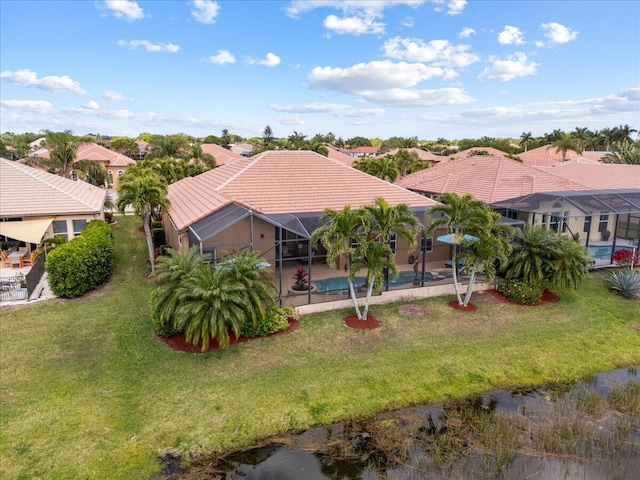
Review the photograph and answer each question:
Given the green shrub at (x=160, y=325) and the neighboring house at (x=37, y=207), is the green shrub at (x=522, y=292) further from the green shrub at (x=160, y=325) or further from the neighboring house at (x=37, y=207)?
the neighboring house at (x=37, y=207)

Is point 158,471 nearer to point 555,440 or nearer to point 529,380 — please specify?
point 555,440

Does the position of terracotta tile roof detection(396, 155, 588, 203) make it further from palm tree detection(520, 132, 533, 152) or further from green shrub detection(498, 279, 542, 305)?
palm tree detection(520, 132, 533, 152)

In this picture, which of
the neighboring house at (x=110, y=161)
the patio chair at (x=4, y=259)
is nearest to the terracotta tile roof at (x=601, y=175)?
the patio chair at (x=4, y=259)

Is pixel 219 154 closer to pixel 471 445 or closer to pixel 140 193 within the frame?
pixel 140 193

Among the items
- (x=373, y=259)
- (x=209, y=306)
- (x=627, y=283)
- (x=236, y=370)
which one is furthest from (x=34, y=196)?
(x=627, y=283)

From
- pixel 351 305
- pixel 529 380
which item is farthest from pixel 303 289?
pixel 529 380

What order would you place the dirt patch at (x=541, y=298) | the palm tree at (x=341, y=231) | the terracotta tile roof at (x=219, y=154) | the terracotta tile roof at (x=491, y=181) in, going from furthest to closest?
1. the terracotta tile roof at (x=219, y=154)
2. the terracotta tile roof at (x=491, y=181)
3. the dirt patch at (x=541, y=298)
4. the palm tree at (x=341, y=231)
